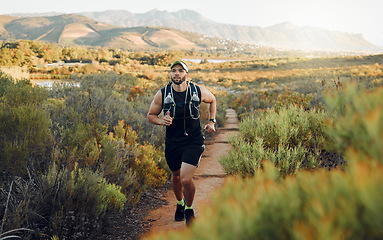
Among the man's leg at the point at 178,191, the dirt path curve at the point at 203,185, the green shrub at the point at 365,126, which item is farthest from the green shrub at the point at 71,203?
the green shrub at the point at 365,126

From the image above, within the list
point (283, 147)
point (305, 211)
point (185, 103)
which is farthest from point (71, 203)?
point (283, 147)

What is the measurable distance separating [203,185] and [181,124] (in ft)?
7.59

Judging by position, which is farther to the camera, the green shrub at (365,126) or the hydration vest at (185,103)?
the hydration vest at (185,103)

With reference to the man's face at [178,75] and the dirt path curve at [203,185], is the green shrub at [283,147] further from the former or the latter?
the man's face at [178,75]

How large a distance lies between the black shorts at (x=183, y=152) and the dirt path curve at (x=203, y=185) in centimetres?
58

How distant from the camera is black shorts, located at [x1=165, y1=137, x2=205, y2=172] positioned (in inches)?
138

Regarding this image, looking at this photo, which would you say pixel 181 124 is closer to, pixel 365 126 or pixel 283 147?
pixel 283 147

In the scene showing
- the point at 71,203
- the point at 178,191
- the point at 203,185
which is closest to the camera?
the point at 71,203

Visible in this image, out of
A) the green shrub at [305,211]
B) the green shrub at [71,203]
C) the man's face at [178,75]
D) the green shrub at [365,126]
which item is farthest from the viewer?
the man's face at [178,75]

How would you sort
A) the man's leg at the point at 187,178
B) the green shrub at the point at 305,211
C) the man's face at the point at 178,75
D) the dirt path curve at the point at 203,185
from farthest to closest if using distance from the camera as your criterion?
1. the dirt path curve at the point at 203,185
2. the man's face at the point at 178,75
3. the man's leg at the point at 187,178
4. the green shrub at the point at 305,211

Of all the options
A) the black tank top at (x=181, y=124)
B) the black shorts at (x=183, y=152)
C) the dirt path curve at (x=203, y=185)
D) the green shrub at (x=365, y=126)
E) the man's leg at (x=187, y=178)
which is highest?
the green shrub at (x=365, y=126)

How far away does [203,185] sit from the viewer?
5539mm

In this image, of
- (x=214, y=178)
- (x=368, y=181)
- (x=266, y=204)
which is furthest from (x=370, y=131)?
(x=214, y=178)

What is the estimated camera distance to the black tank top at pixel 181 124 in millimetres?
3641
